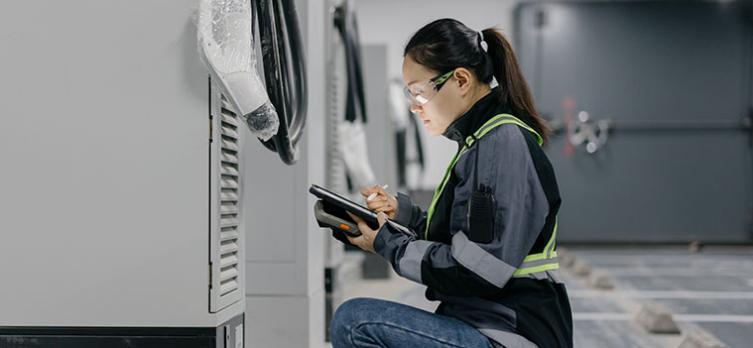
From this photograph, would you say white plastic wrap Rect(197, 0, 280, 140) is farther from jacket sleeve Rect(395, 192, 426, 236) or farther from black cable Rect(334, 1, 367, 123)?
black cable Rect(334, 1, 367, 123)

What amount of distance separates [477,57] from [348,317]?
1.84ft

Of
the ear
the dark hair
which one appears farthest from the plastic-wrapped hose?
the ear

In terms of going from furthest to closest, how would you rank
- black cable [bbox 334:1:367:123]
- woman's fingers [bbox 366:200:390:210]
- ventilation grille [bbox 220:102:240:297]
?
black cable [bbox 334:1:367:123] < woman's fingers [bbox 366:200:390:210] < ventilation grille [bbox 220:102:240:297]

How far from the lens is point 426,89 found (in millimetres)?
1614

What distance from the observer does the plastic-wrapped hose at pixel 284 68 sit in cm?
184

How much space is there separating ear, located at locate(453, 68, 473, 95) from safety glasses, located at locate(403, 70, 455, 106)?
12 mm

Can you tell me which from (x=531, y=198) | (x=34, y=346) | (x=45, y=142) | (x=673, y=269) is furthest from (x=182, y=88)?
(x=673, y=269)

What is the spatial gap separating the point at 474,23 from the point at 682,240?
322 centimetres

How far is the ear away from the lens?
158 centimetres

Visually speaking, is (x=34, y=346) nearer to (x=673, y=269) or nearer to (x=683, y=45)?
(x=673, y=269)

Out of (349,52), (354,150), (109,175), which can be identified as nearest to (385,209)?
(109,175)

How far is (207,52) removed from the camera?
156cm

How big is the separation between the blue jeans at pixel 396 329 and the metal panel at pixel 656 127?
23.7ft

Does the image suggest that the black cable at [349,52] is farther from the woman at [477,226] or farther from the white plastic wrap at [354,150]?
the woman at [477,226]
